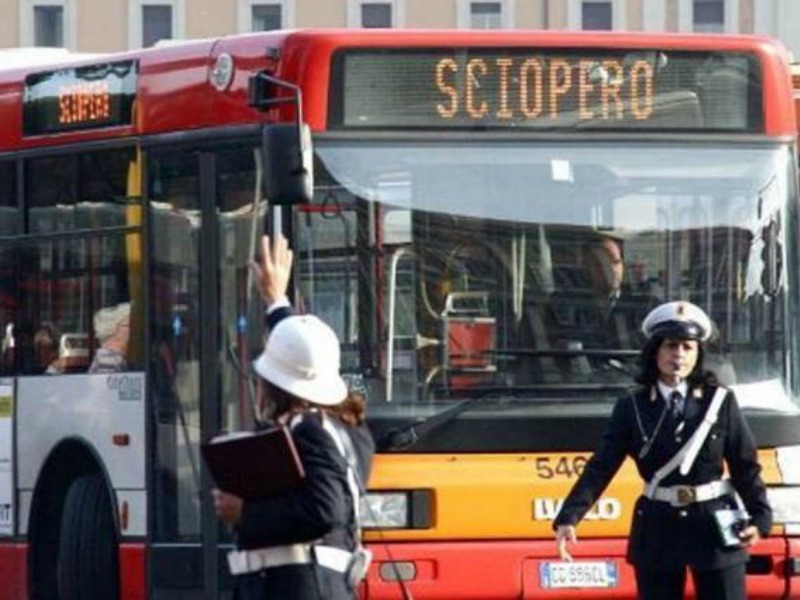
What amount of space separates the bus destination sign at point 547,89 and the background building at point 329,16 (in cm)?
6585

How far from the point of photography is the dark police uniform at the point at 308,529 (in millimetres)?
7930

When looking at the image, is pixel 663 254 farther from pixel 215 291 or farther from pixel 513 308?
pixel 215 291

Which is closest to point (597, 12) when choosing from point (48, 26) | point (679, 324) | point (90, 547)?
point (48, 26)

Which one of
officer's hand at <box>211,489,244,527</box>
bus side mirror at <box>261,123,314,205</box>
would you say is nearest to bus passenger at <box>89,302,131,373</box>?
bus side mirror at <box>261,123,314,205</box>

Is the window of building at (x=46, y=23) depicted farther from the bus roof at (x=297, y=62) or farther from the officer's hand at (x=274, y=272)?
the officer's hand at (x=274, y=272)

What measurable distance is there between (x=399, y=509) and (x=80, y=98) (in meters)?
2.95

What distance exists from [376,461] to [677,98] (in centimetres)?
201

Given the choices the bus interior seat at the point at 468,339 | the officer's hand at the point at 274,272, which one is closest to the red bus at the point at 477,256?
the bus interior seat at the point at 468,339

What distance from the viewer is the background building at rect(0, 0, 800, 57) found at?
7875 centimetres

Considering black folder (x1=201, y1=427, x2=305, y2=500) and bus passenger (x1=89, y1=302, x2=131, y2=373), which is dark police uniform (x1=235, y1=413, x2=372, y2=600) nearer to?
black folder (x1=201, y1=427, x2=305, y2=500)

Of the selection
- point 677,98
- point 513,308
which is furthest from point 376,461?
point 677,98

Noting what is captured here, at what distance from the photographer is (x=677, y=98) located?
12.8 metres

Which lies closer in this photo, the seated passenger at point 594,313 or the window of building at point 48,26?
the seated passenger at point 594,313

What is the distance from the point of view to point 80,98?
1414 centimetres
